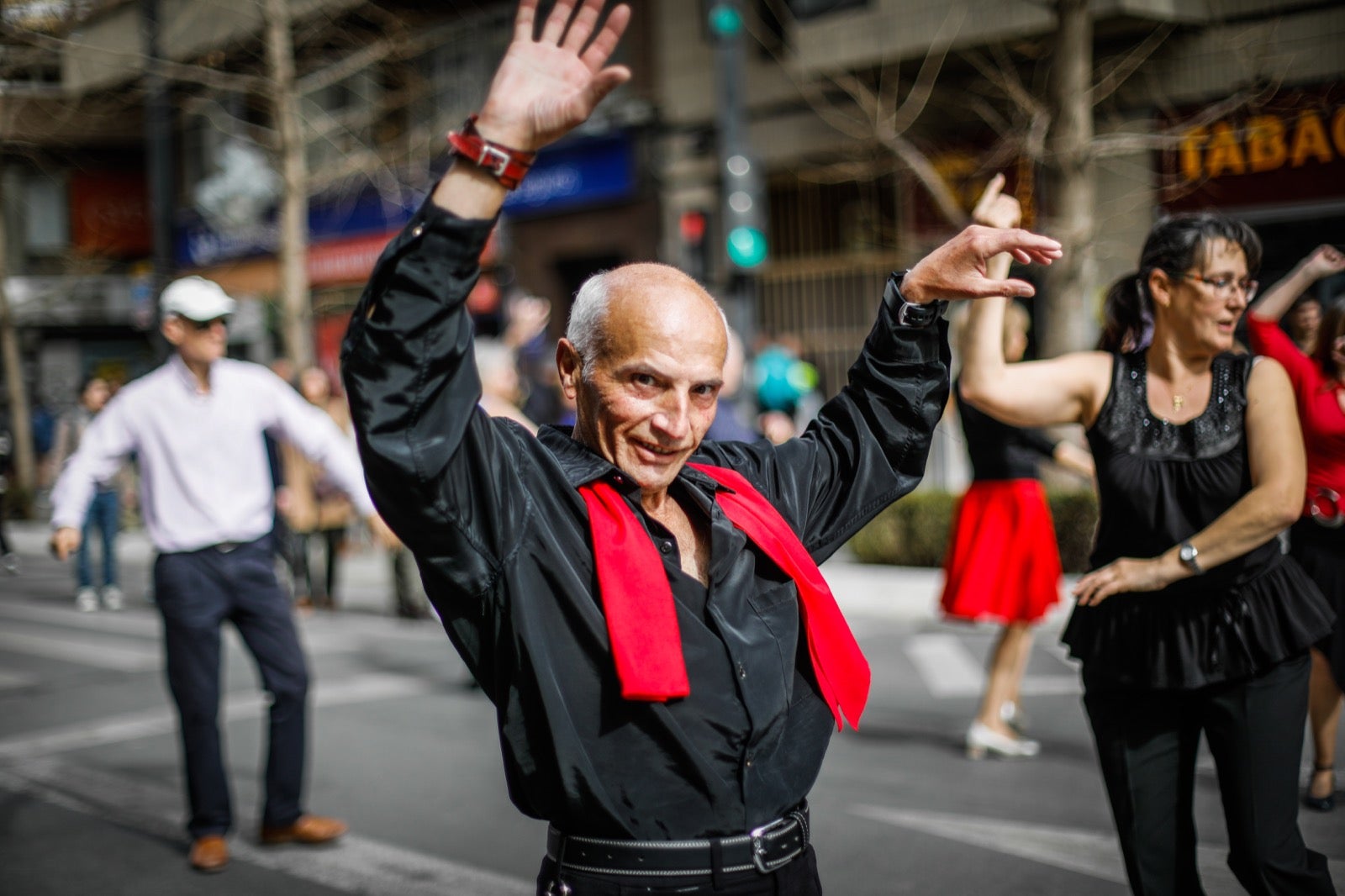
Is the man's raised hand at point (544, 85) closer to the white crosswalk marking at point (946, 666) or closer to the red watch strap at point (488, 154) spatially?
the red watch strap at point (488, 154)

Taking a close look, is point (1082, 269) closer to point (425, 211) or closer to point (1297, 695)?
point (1297, 695)

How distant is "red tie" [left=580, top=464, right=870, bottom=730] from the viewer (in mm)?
2045

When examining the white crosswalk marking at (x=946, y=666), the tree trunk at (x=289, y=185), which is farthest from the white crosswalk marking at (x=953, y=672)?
the tree trunk at (x=289, y=185)

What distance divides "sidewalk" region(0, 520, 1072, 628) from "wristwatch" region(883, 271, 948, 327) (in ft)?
18.9

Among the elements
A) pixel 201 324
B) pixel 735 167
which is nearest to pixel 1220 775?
pixel 201 324

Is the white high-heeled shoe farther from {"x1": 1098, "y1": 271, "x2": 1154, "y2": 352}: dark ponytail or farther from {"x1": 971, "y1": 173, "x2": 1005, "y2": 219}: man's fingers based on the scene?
{"x1": 971, "y1": 173, "x2": 1005, "y2": 219}: man's fingers

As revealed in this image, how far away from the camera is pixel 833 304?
660 inches

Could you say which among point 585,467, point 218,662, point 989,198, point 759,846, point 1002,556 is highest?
point 989,198

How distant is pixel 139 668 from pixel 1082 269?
25.3ft

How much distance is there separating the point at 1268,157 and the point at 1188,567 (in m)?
10.8

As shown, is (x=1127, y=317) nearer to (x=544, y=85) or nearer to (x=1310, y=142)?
(x=544, y=85)

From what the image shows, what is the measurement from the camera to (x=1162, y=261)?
11.5 feet

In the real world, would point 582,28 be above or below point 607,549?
above

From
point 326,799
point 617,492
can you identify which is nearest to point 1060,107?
point 326,799
